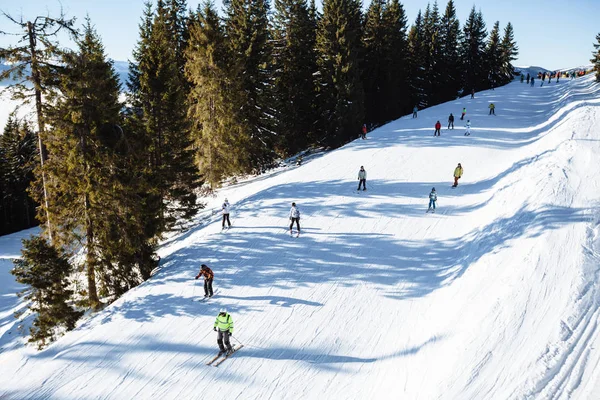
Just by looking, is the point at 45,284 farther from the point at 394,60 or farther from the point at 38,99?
the point at 394,60

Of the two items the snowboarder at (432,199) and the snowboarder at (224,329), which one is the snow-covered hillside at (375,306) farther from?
the snowboarder at (432,199)

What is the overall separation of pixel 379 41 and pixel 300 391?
45.5 meters

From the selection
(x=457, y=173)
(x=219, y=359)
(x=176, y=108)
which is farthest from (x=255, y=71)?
(x=219, y=359)

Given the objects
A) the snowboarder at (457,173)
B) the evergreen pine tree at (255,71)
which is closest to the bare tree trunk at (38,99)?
the evergreen pine tree at (255,71)

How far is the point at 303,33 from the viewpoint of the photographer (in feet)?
126

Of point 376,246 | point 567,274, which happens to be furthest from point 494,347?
point 376,246

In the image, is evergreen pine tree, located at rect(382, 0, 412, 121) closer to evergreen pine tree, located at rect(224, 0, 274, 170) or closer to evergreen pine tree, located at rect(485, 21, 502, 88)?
evergreen pine tree, located at rect(224, 0, 274, 170)

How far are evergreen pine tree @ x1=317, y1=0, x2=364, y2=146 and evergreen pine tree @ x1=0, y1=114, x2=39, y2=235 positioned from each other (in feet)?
108

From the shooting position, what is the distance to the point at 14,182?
46531mm

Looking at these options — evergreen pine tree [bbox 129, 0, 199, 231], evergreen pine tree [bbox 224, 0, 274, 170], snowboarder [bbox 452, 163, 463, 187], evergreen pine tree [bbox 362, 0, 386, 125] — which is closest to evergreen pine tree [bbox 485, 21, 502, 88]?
evergreen pine tree [bbox 362, 0, 386, 125]

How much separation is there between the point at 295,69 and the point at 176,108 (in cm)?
1948

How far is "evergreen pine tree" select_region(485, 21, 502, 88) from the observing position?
62.5 metres

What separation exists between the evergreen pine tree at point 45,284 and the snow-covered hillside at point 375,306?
1709 millimetres

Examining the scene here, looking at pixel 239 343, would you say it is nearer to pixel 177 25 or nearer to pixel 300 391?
pixel 300 391
